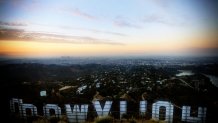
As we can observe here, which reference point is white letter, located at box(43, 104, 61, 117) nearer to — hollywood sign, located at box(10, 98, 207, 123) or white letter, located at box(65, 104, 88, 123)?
hollywood sign, located at box(10, 98, 207, 123)

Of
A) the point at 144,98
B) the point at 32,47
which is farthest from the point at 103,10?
the point at 144,98

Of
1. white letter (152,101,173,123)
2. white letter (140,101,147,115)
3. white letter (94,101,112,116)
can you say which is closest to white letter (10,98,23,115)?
white letter (94,101,112,116)

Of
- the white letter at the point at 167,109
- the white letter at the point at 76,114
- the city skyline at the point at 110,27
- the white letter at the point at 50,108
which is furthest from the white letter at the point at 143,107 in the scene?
the white letter at the point at 50,108

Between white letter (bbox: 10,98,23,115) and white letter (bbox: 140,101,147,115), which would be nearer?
white letter (bbox: 140,101,147,115)

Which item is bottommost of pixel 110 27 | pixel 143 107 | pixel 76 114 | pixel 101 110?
pixel 76 114

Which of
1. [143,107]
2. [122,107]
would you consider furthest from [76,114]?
[143,107]

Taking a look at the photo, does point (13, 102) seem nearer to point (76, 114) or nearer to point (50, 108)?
point (50, 108)
